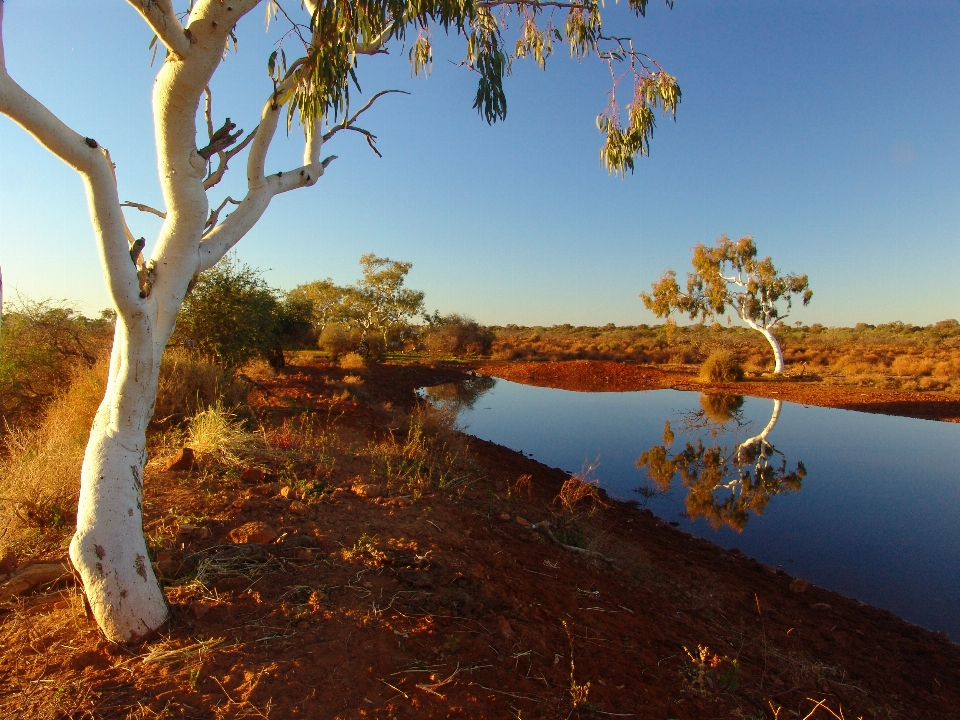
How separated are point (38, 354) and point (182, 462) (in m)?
4.85

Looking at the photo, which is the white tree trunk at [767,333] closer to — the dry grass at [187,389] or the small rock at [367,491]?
the dry grass at [187,389]

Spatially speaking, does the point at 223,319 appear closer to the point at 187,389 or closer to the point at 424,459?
the point at 187,389

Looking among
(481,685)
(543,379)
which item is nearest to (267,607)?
(481,685)

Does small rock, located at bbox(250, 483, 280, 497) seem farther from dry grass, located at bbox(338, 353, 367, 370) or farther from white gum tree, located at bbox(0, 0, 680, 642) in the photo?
dry grass, located at bbox(338, 353, 367, 370)

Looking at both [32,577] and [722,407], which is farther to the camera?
[722,407]

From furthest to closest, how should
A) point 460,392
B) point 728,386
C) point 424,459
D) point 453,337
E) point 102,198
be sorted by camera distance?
point 453,337 < point 728,386 < point 460,392 < point 424,459 < point 102,198

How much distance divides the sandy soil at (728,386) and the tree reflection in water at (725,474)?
22.8 ft

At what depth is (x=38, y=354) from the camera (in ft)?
26.3

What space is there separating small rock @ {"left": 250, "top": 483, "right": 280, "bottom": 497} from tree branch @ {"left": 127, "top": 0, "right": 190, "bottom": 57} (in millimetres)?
3255

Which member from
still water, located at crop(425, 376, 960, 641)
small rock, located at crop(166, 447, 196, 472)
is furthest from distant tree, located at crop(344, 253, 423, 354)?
small rock, located at crop(166, 447, 196, 472)

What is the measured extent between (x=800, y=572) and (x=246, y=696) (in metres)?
6.11

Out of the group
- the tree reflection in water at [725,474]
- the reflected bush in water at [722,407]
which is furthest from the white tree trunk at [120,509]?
the reflected bush in water at [722,407]

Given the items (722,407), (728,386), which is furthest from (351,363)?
(728,386)

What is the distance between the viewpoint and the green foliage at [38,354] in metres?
7.61
